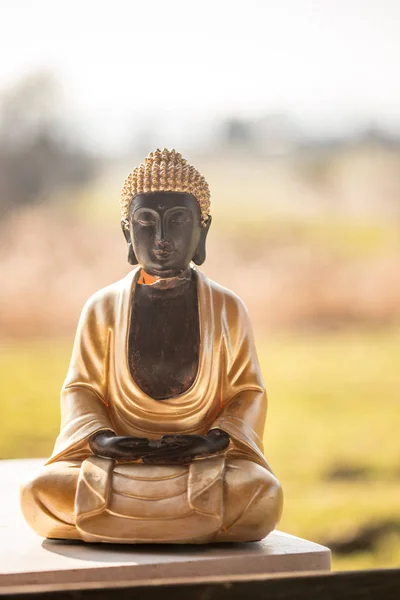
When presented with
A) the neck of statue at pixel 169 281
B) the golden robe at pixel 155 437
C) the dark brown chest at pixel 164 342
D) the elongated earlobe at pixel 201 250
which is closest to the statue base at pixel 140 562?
the golden robe at pixel 155 437

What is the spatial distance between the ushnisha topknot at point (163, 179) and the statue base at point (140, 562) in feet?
3.65

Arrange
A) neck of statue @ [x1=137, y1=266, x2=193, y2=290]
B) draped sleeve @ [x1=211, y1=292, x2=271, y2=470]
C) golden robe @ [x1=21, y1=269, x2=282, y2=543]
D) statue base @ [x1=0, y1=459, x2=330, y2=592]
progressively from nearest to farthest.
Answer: statue base @ [x1=0, y1=459, x2=330, y2=592]
golden robe @ [x1=21, y1=269, x2=282, y2=543]
draped sleeve @ [x1=211, y1=292, x2=271, y2=470]
neck of statue @ [x1=137, y1=266, x2=193, y2=290]

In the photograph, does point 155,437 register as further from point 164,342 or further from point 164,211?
point 164,211

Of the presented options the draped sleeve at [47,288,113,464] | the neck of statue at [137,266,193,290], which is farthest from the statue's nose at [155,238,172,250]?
the draped sleeve at [47,288,113,464]

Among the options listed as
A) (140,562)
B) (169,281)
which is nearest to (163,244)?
(169,281)

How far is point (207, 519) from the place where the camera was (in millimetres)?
3355

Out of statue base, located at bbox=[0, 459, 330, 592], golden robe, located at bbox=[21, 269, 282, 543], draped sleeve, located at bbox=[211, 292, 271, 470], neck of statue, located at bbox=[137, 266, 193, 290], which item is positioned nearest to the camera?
statue base, located at bbox=[0, 459, 330, 592]

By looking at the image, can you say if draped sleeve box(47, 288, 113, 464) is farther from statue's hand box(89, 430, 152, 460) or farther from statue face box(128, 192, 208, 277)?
statue face box(128, 192, 208, 277)

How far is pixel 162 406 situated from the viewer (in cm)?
358

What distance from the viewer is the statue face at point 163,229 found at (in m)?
3.61

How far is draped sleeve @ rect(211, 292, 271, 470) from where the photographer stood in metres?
3.59

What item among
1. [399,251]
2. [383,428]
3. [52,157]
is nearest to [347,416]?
[383,428]

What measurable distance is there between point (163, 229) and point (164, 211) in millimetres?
60

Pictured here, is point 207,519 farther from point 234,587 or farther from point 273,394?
point 273,394
